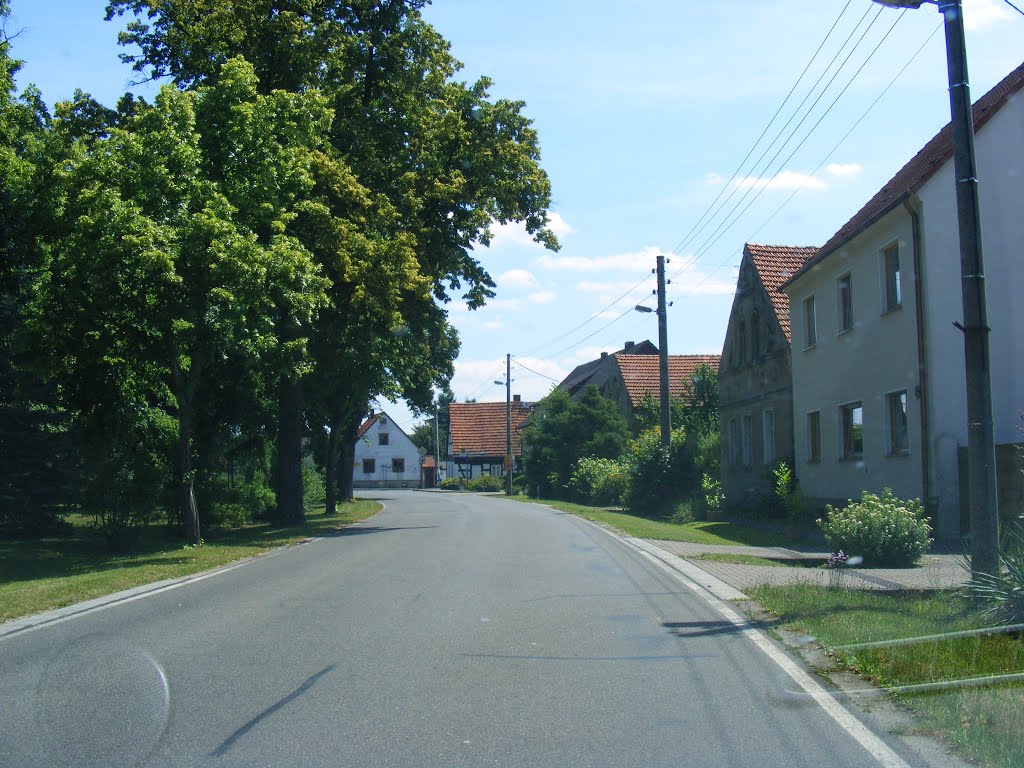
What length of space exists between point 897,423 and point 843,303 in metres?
4.17

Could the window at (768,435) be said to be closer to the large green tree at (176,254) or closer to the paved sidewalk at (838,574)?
the paved sidewalk at (838,574)

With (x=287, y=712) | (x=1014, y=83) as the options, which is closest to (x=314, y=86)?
(x=1014, y=83)

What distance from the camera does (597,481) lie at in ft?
139

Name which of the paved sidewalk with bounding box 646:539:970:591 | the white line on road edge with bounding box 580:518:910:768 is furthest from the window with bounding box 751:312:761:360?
the white line on road edge with bounding box 580:518:910:768

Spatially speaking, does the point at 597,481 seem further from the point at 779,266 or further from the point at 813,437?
the point at 813,437

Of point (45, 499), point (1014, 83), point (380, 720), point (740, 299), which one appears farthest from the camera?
point (740, 299)

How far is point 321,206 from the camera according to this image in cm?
1986

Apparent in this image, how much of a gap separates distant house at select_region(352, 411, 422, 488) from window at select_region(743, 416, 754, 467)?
69426 mm

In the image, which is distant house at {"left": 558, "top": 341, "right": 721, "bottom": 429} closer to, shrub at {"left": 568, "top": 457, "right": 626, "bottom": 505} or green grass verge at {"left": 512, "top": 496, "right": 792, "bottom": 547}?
shrub at {"left": 568, "top": 457, "right": 626, "bottom": 505}

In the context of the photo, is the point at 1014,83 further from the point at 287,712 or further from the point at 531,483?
the point at 531,483

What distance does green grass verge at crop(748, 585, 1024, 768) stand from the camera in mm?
5629

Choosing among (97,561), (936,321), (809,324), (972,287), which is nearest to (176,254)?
(97,561)

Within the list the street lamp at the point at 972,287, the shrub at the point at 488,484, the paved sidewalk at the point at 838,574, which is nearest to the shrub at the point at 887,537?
the paved sidewalk at the point at 838,574

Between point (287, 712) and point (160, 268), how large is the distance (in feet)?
38.0
